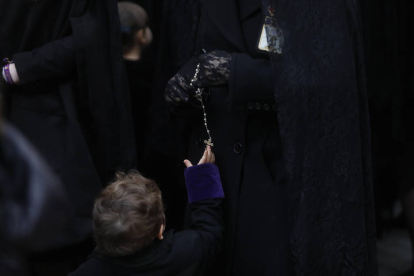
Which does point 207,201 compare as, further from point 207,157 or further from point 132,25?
point 132,25

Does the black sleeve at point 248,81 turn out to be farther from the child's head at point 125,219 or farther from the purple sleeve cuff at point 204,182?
the child's head at point 125,219

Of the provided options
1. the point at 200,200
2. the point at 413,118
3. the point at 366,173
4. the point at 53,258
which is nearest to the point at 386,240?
the point at 413,118

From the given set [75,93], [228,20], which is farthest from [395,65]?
[75,93]

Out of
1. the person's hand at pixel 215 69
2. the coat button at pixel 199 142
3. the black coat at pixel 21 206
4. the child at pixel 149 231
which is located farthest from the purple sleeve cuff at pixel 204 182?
the black coat at pixel 21 206

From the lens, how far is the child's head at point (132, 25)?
6.08ft

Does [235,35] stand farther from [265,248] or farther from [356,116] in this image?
[265,248]

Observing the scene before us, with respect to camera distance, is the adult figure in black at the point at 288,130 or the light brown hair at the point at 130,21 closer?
the adult figure in black at the point at 288,130

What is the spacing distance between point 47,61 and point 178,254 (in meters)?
0.76

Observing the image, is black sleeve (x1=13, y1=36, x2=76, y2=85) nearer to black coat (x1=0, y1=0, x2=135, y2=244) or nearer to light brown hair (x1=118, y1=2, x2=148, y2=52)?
black coat (x1=0, y1=0, x2=135, y2=244)

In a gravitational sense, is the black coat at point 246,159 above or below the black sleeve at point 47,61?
below

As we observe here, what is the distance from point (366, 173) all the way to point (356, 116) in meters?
0.22

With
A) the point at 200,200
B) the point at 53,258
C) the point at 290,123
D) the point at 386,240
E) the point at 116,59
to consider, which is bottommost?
the point at 386,240

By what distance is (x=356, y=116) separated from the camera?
1.37 m

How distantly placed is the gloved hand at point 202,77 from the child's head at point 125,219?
1.01 ft
